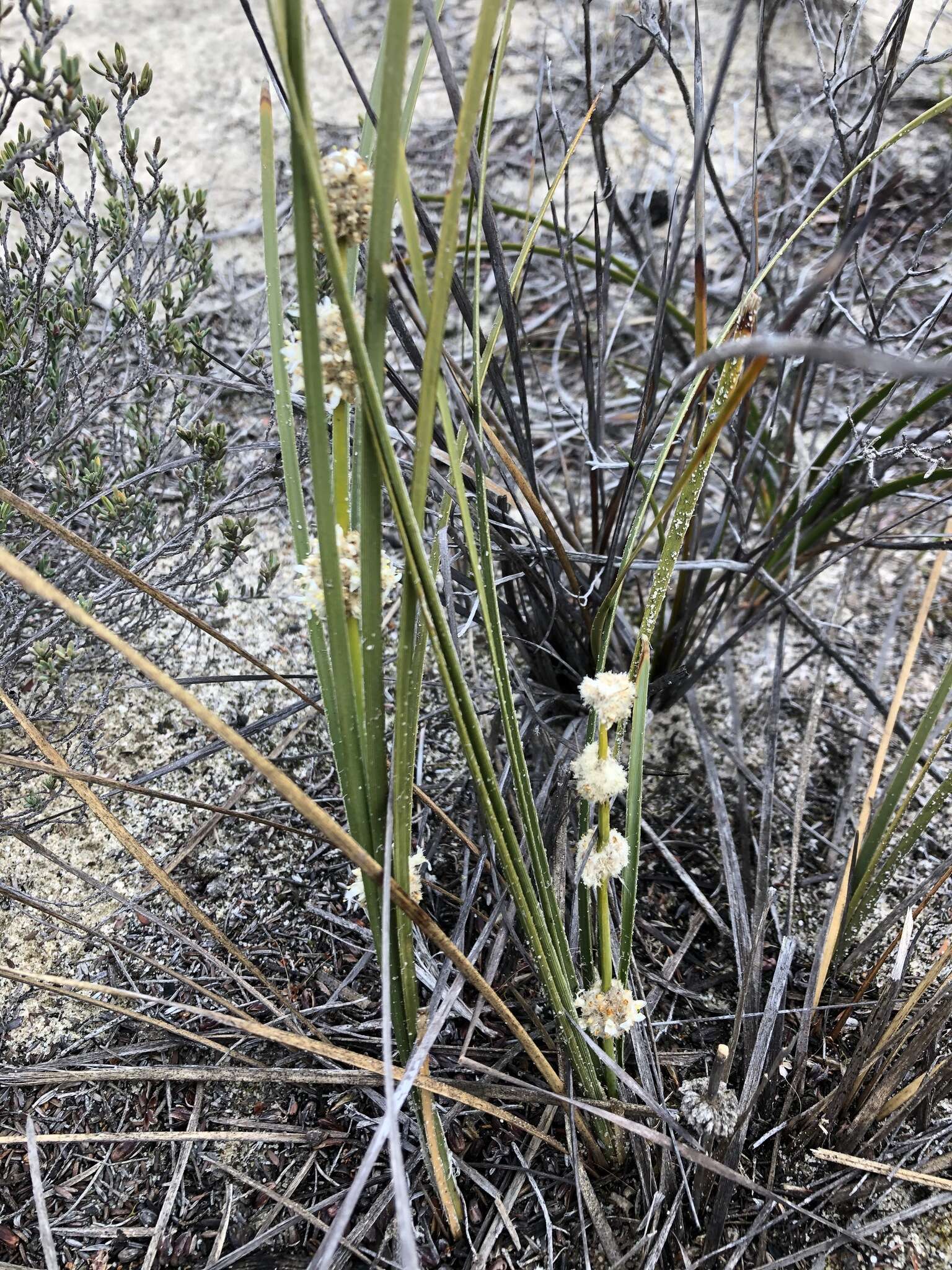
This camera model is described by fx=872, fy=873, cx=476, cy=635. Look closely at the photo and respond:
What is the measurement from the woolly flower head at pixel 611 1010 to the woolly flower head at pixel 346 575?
38cm

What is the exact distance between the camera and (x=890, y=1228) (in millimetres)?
796

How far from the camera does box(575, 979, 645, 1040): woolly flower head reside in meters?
0.73

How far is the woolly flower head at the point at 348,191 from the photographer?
533 millimetres

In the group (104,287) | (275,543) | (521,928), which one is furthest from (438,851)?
Answer: (104,287)

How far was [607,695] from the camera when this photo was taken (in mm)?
609

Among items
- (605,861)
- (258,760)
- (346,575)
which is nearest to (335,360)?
(346,575)

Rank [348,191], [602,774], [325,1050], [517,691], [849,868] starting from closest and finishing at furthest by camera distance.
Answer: [348,191], [602,774], [325,1050], [849,868], [517,691]

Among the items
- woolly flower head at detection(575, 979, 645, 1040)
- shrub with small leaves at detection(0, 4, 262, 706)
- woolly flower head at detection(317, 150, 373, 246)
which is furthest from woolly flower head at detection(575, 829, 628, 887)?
shrub with small leaves at detection(0, 4, 262, 706)

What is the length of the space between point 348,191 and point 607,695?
1.20ft

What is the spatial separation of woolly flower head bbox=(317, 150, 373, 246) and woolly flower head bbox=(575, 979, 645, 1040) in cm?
61

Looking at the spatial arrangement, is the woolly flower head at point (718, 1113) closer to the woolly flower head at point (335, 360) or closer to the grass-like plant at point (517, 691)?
the grass-like plant at point (517, 691)

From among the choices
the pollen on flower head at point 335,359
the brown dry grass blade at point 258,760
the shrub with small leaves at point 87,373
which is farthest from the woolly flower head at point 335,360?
the shrub with small leaves at point 87,373

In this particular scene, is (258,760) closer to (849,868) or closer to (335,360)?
(335,360)

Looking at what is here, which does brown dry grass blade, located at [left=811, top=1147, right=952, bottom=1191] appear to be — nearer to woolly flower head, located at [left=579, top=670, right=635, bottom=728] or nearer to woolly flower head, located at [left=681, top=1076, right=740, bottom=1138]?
woolly flower head, located at [left=681, top=1076, right=740, bottom=1138]
